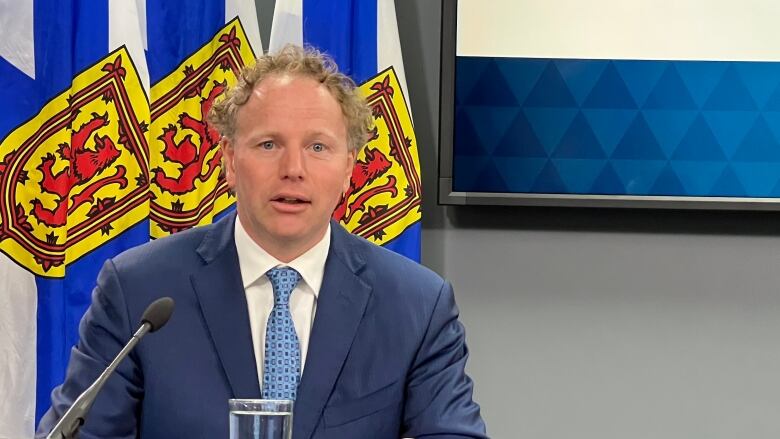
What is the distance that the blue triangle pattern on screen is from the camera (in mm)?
3098

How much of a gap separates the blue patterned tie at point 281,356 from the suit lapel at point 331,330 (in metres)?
0.02

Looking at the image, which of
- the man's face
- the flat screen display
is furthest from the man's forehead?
the flat screen display

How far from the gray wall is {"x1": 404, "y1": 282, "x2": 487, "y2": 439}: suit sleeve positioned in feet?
3.67

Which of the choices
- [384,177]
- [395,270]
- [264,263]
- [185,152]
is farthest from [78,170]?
[395,270]

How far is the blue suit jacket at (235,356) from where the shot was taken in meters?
1.88

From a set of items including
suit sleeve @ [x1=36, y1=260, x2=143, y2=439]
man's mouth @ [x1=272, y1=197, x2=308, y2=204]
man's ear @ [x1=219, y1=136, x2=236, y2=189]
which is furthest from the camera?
man's ear @ [x1=219, y1=136, x2=236, y2=189]

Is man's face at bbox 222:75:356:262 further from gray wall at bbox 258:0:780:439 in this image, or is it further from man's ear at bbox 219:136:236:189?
gray wall at bbox 258:0:780:439

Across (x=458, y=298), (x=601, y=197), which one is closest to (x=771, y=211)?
(x=601, y=197)

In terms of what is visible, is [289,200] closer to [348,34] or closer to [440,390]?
[440,390]

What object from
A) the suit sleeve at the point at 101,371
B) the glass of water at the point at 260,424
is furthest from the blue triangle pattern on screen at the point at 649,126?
the glass of water at the point at 260,424

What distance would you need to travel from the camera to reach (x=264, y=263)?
6.66 feet

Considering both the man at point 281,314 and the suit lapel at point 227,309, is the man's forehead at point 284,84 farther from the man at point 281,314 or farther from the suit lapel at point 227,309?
the suit lapel at point 227,309

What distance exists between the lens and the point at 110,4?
9.26 ft

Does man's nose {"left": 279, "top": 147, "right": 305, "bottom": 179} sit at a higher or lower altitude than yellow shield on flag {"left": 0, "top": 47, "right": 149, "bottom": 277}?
lower
